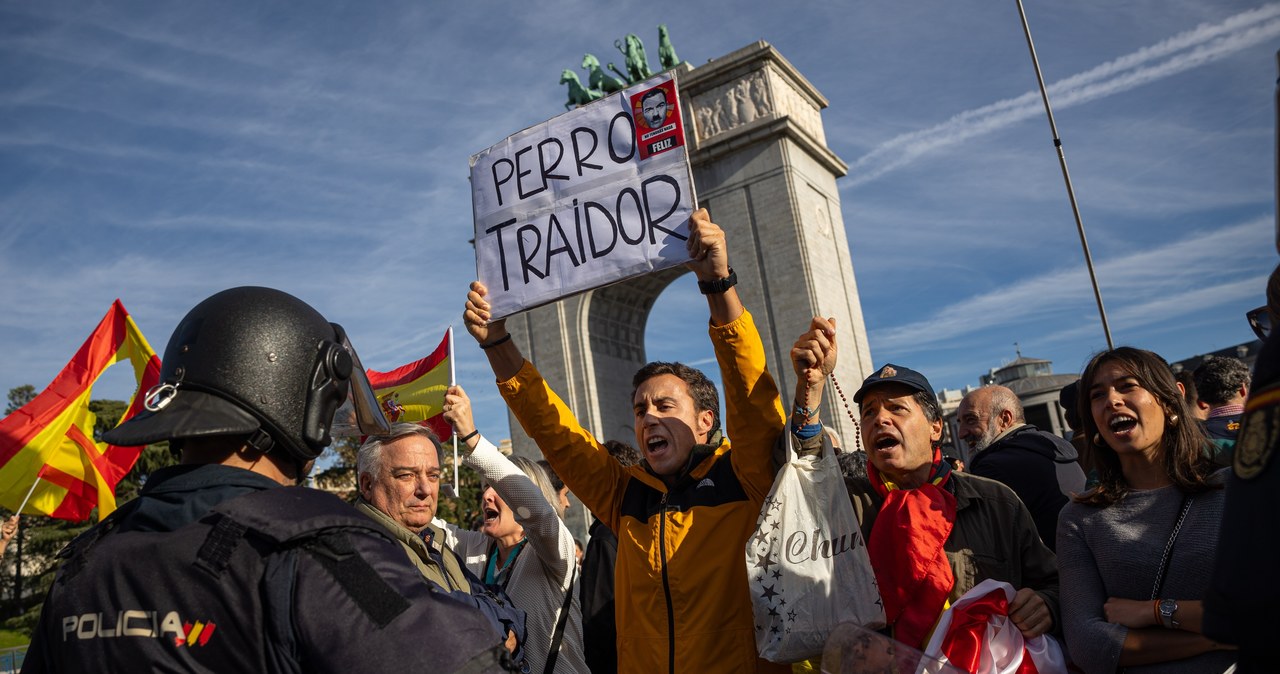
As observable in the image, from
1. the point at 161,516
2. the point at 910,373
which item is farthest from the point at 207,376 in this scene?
the point at 910,373

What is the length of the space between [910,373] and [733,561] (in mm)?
1049

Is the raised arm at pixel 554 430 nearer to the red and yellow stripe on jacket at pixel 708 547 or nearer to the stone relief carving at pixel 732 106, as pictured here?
the red and yellow stripe on jacket at pixel 708 547

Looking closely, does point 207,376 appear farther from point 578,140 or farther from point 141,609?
point 578,140

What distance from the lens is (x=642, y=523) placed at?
3498 millimetres

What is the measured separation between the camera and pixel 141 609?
1547 mm

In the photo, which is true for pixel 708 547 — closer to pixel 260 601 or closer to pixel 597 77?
pixel 260 601

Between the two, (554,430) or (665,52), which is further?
(665,52)

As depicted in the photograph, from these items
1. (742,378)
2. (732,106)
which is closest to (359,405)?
(742,378)

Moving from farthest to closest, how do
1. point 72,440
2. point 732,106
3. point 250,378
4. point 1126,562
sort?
point 732,106
point 72,440
point 1126,562
point 250,378

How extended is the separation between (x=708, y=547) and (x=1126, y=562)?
1431 millimetres

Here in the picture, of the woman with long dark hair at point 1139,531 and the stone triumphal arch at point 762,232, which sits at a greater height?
the stone triumphal arch at point 762,232

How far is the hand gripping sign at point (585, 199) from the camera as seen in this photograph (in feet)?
12.4

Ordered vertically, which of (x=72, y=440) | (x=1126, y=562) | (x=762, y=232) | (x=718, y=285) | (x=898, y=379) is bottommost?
(x=1126, y=562)

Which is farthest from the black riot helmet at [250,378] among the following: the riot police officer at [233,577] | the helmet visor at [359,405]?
the helmet visor at [359,405]
